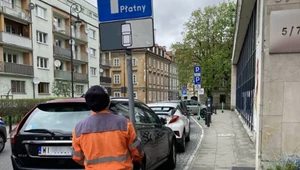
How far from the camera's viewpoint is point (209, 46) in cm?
4016

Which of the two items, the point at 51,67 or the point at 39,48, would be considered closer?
the point at 39,48

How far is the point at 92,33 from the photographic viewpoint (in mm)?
42969

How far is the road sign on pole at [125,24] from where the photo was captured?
10.4 ft

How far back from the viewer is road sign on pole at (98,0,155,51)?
124 inches

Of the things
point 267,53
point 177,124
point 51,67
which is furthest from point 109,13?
point 51,67

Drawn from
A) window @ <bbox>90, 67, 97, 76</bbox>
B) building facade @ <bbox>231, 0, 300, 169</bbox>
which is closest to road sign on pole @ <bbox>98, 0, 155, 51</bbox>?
building facade @ <bbox>231, 0, 300, 169</bbox>

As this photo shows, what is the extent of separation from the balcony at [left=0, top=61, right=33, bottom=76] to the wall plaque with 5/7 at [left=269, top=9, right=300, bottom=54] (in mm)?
24928

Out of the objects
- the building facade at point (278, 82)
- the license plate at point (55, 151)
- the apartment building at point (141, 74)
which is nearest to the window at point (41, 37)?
the apartment building at point (141, 74)

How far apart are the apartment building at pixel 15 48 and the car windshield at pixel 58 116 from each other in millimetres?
21623

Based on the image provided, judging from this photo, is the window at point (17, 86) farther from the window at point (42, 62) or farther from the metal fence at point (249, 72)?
the metal fence at point (249, 72)

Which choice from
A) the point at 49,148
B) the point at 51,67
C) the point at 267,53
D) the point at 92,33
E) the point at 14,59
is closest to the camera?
the point at 49,148

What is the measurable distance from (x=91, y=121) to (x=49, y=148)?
191 centimetres


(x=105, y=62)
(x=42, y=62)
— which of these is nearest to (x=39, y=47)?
(x=42, y=62)

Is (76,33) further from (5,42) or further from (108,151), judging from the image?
(108,151)
